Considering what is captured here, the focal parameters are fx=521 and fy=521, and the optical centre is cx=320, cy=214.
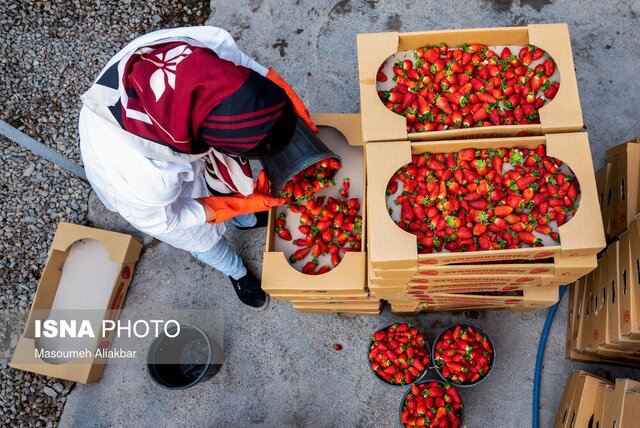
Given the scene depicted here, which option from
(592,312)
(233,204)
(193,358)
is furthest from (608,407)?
(193,358)

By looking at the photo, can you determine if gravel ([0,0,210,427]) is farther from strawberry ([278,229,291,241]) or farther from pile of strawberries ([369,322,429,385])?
pile of strawberries ([369,322,429,385])

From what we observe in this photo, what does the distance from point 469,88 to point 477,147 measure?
264mm

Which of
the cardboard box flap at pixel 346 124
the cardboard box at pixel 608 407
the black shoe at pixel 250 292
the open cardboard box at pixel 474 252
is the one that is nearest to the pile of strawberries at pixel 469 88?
the open cardboard box at pixel 474 252

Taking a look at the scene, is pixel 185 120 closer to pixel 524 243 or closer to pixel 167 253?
pixel 524 243

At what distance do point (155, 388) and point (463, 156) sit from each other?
7.72 ft

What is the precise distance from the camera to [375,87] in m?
2.20

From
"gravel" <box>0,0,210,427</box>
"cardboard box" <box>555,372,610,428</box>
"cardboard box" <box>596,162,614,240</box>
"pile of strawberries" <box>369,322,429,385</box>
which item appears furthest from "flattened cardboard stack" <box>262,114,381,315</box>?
"gravel" <box>0,0,210,427</box>

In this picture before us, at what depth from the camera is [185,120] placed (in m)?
1.64

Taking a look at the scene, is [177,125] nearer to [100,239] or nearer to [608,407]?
[100,239]

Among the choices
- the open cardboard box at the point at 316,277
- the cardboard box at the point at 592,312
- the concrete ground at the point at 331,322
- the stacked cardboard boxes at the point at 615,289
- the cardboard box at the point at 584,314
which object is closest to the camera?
the stacked cardboard boxes at the point at 615,289

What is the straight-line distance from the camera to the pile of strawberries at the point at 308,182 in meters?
2.47

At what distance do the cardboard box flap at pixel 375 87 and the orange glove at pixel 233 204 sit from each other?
0.60m

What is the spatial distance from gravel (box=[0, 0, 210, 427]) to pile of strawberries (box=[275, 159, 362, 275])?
186 centimetres

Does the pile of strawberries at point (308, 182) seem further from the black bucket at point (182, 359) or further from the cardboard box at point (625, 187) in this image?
the cardboard box at point (625, 187)
